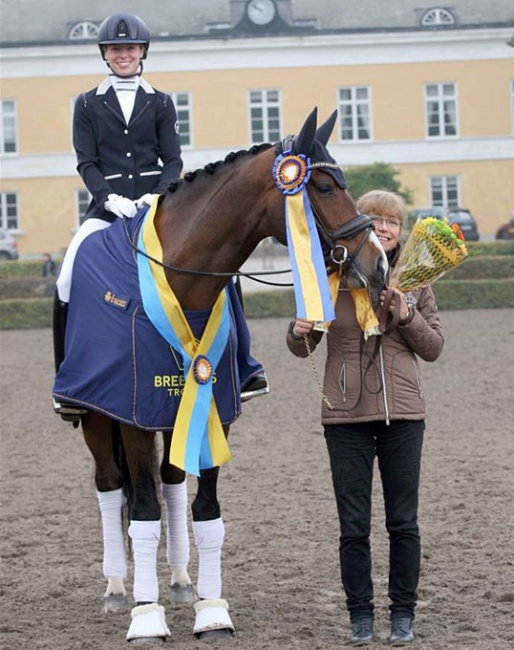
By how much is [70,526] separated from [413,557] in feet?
10.1

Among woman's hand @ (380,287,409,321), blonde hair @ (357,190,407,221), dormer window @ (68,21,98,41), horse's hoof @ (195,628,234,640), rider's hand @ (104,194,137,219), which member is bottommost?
horse's hoof @ (195,628,234,640)

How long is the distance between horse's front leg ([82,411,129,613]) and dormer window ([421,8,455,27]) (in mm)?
41679

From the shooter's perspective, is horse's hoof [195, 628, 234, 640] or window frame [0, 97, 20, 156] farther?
window frame [0, 97, 20, 156]

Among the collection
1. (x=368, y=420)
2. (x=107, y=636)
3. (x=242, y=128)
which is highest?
(x=242, y=128)

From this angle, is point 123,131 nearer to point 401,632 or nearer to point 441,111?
point 401,632

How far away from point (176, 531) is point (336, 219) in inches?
76.1

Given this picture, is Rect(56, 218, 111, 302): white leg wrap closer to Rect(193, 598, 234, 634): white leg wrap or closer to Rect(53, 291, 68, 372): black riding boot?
Rect(53, 291, 68, 372): black riding boot

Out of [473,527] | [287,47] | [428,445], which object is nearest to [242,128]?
[287,47]

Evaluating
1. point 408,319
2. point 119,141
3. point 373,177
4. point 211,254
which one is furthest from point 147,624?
point 373,177

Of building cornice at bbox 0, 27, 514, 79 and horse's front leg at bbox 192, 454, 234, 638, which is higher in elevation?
building cornice at bbox 0, 27, 514, 79

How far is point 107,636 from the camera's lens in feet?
17.4

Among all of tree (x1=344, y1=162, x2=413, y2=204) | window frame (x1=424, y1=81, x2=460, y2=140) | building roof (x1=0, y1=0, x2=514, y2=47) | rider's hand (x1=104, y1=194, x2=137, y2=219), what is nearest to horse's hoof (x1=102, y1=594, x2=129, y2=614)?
rider's hand (x1=104, y1=194, x2=137, y2=219)

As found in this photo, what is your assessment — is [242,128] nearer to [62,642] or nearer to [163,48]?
[163,48]

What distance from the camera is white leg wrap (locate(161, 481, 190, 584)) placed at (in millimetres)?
5918
